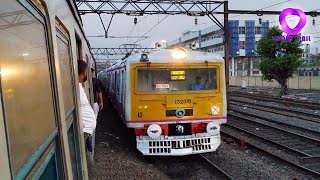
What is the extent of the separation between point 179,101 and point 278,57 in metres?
20.1

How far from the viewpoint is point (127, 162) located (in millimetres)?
7652

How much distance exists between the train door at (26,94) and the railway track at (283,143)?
6.11 metres

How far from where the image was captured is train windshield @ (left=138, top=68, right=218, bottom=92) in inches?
Result: 299

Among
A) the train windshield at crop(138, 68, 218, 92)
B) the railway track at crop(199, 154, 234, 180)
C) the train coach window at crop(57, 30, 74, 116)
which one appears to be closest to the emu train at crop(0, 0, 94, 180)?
the train coach window at crop(57, 30, 74, 116)

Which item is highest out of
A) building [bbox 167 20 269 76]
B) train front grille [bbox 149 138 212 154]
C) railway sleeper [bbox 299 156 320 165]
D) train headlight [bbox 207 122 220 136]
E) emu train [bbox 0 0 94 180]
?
building [bbox 167 20 269 76]

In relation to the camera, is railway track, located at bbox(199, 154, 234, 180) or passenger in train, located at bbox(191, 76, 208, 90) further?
passenger in train, located at bbox(191, 76, 208, 90)

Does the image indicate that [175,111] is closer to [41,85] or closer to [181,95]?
[181,95]

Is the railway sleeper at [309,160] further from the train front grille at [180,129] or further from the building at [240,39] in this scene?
the building at [240,39]

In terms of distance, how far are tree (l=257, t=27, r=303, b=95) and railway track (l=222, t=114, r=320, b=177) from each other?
44.6 ft

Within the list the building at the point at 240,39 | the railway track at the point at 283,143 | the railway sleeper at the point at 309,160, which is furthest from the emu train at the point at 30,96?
the building at the point at 240,39

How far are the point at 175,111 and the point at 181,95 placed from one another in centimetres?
36

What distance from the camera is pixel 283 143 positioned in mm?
9445

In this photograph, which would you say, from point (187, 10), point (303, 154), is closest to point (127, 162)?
point (303, 154)

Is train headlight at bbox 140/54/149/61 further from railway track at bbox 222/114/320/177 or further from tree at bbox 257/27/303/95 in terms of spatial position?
tree at bbox 257/27/303/95
